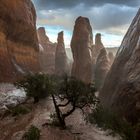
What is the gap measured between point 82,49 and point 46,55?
31412 millimetres

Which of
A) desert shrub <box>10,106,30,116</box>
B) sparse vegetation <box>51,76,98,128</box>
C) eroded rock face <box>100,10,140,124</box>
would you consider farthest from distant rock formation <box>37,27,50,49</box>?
sparse vegetation <box>51,76,98,128</box>

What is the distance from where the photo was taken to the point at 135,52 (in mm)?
38031

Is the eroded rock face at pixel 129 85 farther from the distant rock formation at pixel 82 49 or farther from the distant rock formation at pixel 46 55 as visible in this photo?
the distant rock formation at pixel 46 55

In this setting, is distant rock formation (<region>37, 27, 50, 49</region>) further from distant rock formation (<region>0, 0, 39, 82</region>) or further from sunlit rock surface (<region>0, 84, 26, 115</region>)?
sunlit rock surface (<region>0, 84, 26, 115</region>)

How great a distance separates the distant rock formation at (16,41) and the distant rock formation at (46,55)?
96.3 feet

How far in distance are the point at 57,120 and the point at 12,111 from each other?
6.28 meters

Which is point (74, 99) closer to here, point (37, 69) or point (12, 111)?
point (12, 111)

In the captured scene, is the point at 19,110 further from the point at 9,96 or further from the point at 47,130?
the point at 47,130

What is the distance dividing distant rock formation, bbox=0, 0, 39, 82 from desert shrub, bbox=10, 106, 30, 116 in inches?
433

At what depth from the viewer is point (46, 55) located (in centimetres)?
11194

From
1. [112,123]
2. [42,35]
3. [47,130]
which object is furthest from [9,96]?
[42,35]

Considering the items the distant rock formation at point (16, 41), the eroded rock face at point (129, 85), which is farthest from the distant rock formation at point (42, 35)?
the eroded rock face at point (129, 85)

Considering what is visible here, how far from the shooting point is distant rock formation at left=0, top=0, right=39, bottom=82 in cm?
5191

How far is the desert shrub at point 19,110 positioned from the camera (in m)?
37.6
